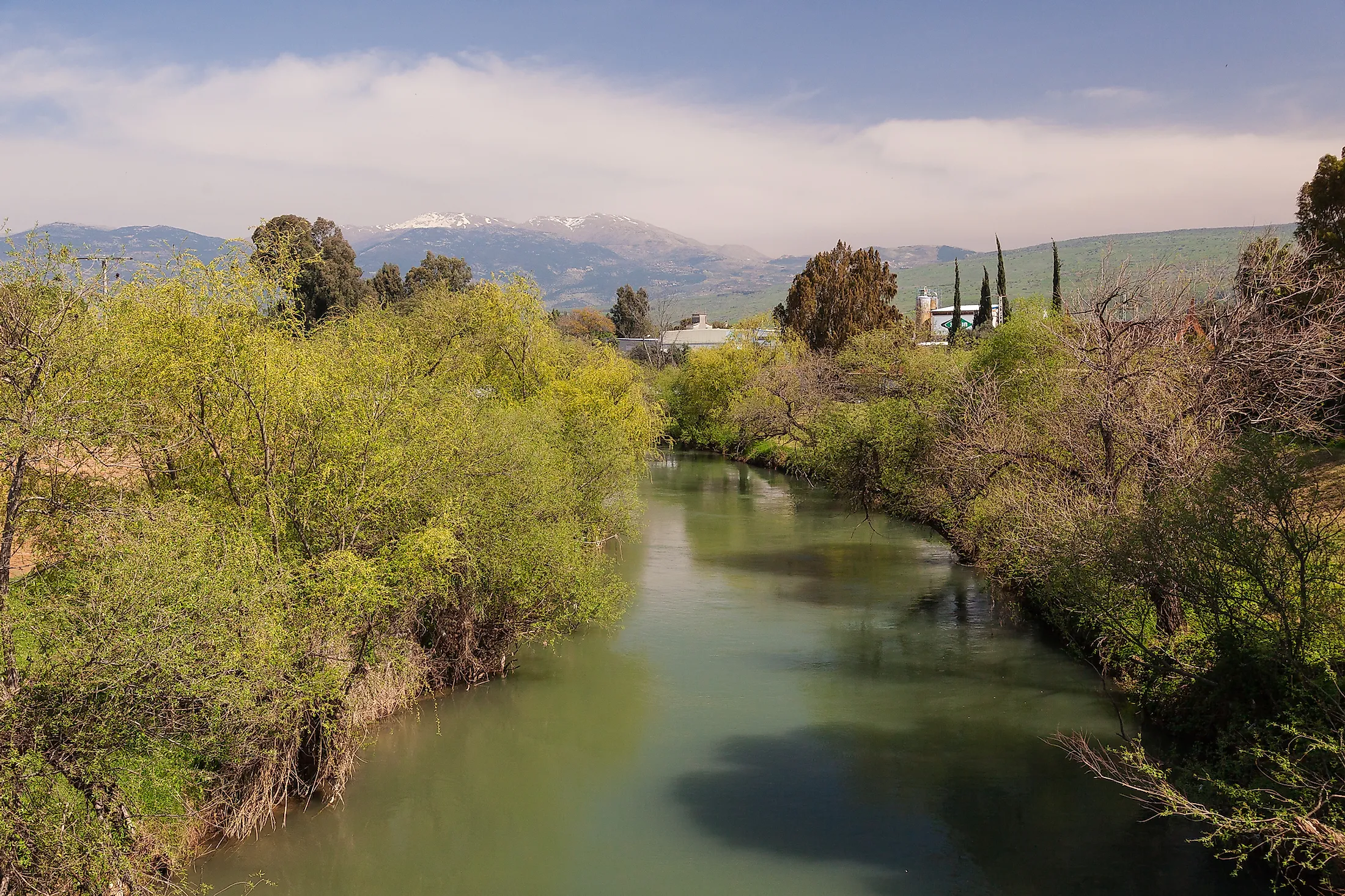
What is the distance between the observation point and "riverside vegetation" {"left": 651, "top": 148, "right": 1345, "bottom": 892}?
13.2 m

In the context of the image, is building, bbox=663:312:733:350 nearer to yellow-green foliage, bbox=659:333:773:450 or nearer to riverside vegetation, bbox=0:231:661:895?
yellow-green foliage, bbox=659:333:773:450

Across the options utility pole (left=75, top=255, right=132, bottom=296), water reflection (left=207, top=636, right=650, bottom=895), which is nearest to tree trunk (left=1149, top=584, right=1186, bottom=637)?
water reflection (left=207, top=636, right=650, bottom=895)

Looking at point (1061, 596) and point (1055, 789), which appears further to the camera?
point (1061, 596)

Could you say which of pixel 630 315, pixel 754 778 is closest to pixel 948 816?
pixel 754 778

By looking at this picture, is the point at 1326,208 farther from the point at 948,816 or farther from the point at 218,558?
the point at 218,558

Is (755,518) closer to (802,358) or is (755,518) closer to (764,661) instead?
(764,661)

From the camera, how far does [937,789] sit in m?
17.3

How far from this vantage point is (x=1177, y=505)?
1520 centimetres

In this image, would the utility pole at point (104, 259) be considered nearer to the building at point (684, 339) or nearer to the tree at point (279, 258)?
the tree at point (279, 258)

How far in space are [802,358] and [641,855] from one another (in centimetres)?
5243

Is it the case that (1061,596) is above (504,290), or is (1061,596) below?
below

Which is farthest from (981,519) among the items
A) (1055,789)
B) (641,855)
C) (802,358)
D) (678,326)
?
(678,326)

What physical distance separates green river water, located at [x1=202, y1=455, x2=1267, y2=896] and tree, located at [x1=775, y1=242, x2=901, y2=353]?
43167 millimetres

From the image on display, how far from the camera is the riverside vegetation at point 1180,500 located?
43.4 ft
